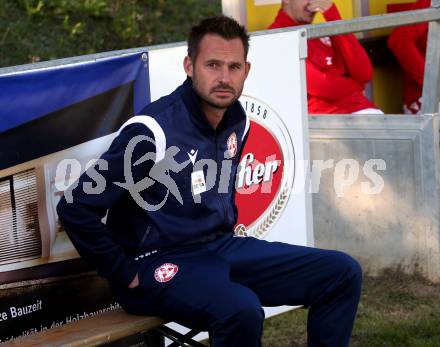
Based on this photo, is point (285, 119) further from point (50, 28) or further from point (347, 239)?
point (50, 28)

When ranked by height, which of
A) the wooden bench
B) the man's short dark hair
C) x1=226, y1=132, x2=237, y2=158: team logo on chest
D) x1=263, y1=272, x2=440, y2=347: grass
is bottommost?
x1=263, y1=272, x2=440, y2=347: grass

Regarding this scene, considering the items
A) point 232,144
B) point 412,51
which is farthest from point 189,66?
point 412,51

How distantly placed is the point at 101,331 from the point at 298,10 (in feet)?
10.6

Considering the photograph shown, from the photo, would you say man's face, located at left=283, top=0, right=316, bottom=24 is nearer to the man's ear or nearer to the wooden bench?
the man's ear

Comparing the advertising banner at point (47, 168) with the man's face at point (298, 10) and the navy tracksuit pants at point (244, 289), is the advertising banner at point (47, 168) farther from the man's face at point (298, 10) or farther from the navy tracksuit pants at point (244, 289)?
the man's face at point (298, 10)

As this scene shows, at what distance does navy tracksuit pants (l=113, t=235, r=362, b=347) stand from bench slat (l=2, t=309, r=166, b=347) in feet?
0.17

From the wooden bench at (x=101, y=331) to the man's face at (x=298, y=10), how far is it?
115 inches

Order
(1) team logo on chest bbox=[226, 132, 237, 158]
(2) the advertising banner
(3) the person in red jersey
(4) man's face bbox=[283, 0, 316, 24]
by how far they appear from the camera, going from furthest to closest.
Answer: (3) the person in red jersey
(4) man's face bbox=[283, 0, 316, 24]
(1) team logo on chest bbox=[226, 132, 237, 158]
(2) the advertising banner

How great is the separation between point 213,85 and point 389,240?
2.59 meters

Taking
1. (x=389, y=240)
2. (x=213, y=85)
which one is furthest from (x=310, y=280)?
(x=389, y=240)

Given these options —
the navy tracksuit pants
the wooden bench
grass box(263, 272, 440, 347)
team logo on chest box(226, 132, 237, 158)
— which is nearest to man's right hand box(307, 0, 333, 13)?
grass box(263, 272, 440, 347)

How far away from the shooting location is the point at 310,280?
4266 mm

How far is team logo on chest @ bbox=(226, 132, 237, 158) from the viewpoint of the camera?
4.32 metres

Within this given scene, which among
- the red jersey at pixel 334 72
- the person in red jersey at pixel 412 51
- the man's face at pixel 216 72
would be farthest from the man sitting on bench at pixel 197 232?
the person in red jersey at pixel 412 51
